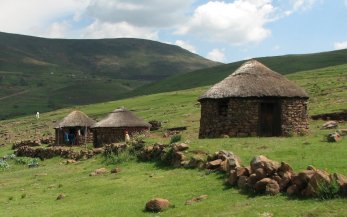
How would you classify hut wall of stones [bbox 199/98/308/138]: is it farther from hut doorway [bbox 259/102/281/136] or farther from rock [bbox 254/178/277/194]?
rock [bbox 254/178/277/194]

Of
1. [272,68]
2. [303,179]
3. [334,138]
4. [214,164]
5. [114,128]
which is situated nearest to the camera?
[303,179]

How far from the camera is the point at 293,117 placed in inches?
1123

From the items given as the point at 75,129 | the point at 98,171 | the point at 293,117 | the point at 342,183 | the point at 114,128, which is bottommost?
the point at 98,171

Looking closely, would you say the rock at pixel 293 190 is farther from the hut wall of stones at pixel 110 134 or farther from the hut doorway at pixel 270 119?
the hut wall of stones at pixel 110 134

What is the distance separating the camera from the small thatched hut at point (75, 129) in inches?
1863

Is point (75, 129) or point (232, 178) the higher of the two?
point (232, 178)

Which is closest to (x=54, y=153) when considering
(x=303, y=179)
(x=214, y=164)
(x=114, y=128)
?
(x=114, y=128)

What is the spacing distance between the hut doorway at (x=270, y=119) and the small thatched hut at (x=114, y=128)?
14376mm

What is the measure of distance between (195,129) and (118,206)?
2429cm

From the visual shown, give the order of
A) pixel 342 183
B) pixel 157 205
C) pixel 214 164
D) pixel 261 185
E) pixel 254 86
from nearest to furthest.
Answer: pixel 342 183, pixel 261 185, pixel 157 205, pixel 214 164, pixel 254 86

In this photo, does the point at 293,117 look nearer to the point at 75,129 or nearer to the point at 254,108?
the point at 254,108

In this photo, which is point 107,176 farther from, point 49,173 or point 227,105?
point 227,105

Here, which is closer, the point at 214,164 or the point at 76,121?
the point at 214,164

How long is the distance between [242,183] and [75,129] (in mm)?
35543
